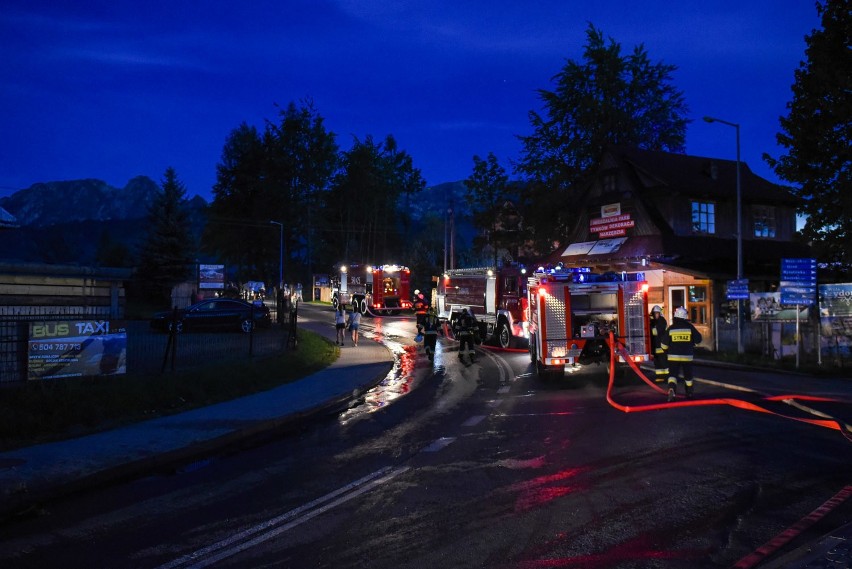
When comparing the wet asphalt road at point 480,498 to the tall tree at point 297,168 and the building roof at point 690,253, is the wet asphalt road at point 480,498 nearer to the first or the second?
the building roof at point 690,253

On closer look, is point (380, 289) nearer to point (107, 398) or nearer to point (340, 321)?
point (340, 321)

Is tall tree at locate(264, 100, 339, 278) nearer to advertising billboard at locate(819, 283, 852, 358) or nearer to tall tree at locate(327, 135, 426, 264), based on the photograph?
tall tree at locate(327, 135, 426, 264)

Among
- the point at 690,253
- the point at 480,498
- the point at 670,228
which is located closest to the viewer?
the point at 480,498

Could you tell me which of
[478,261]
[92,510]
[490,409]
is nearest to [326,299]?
[478,261]

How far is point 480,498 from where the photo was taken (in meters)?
6.31

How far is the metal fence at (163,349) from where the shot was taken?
34.9ft

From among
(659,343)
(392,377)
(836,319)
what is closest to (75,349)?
(392,377)

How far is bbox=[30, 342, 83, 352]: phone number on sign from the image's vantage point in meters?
10.9

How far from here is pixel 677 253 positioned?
2853 cm

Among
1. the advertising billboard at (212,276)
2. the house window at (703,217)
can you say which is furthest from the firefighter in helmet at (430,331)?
the advertising billboard at (212,276)

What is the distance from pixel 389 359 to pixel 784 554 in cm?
1661

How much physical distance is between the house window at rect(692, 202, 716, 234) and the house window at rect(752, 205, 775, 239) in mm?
2276

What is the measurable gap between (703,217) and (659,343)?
1880 cm

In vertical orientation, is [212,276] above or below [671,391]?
above
